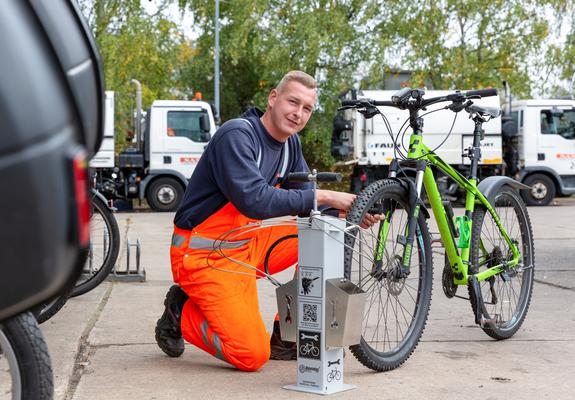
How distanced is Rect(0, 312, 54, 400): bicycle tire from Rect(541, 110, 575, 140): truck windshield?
2077 cm

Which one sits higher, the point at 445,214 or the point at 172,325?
the point at 445,214

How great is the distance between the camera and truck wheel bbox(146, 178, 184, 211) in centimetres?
2072

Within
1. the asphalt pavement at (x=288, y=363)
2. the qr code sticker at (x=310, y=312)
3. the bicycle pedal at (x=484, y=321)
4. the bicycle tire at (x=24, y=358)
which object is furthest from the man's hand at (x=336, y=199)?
the bicycle tire at (x=24, y=358)

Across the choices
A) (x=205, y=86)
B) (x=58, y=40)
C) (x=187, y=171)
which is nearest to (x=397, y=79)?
(x=205, y=86)

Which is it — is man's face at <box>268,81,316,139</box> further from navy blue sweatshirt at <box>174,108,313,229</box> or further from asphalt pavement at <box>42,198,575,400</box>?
asphalt pavement at <box>42,198,575,400</box>

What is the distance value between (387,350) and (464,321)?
141 centimetres

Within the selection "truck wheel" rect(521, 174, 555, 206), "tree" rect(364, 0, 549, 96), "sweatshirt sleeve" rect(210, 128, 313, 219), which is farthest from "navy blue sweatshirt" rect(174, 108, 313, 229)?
"tree" rect(364, 0, 549, 96)

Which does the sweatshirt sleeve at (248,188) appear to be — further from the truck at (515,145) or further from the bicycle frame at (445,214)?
the truck at (515,145)

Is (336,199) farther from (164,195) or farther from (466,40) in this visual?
(466,40)

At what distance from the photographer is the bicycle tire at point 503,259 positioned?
501 centimetres

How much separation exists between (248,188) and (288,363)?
94 centimetres

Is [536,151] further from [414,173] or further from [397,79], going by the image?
[414,173]

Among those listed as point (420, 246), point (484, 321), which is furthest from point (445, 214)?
point (484, 321)

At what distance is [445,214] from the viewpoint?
4.86 metres
